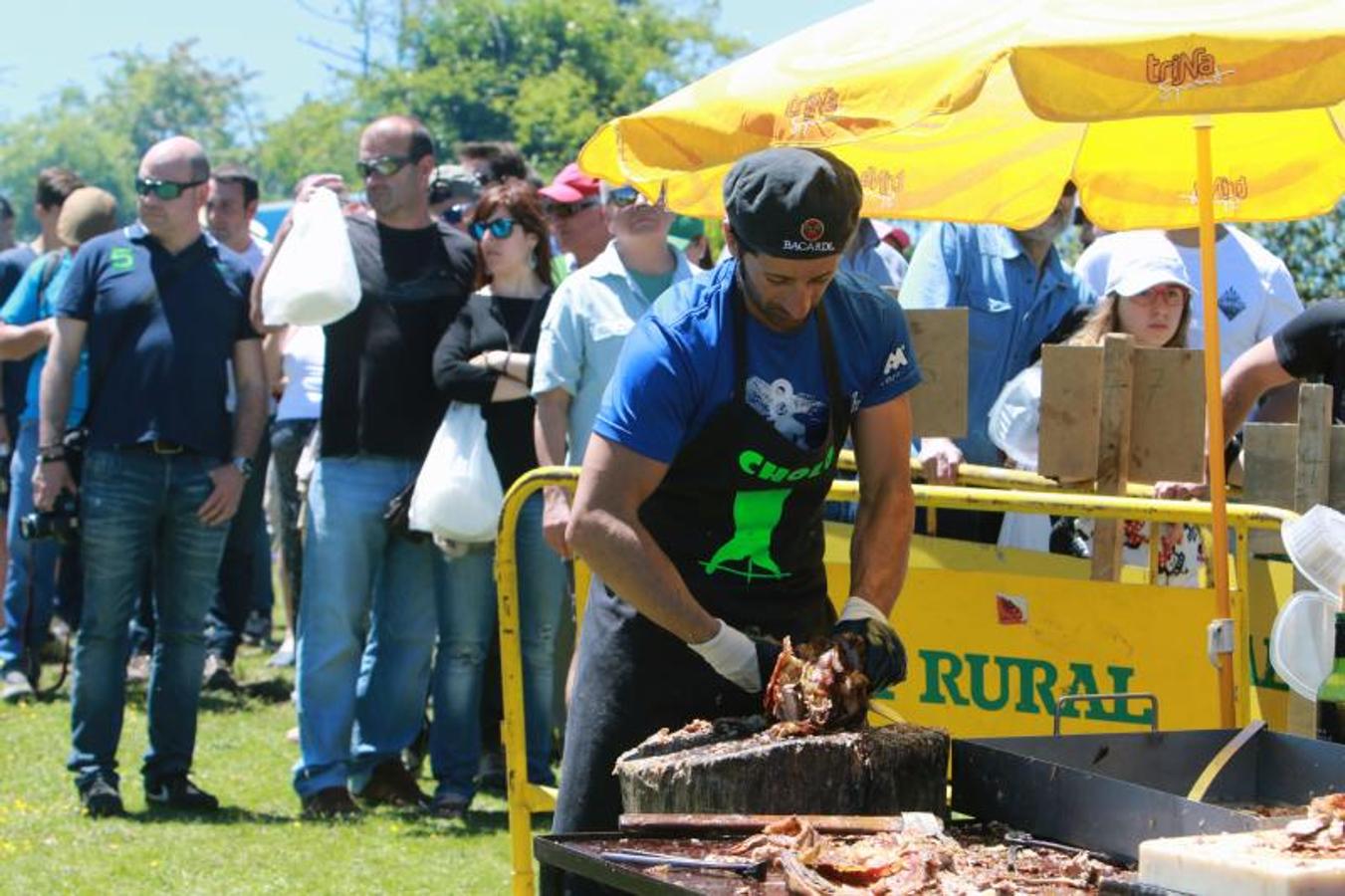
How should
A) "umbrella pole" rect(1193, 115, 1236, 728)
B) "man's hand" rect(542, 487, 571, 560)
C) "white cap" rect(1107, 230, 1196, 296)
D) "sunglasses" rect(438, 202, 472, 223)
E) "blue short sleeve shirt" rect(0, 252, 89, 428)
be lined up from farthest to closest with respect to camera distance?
"blue short sleeve shirt" rect(0, 252, 89, 428), "sunglasses" rect(438, 202, 472, 223), "man's hand" rect(542, 487, 571, 560), "white cap" rect(1107, 230, 1196, 296), "umbrella pole" rect(1193, 115, 1236, 728)

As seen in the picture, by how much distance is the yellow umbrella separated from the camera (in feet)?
16.1

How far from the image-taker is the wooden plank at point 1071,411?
664cm

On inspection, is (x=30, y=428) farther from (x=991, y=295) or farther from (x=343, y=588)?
(x=991, y=295)

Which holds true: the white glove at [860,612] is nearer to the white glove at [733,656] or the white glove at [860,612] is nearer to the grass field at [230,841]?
the white glove at [733,656]

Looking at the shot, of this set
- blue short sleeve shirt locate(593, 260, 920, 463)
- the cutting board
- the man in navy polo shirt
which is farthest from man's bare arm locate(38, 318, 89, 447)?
the cutting board

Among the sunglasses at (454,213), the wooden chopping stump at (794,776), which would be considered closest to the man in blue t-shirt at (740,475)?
the wooden chopping stump at (794,776)

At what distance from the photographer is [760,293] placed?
454cm

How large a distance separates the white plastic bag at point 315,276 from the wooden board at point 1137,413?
9.17 feet

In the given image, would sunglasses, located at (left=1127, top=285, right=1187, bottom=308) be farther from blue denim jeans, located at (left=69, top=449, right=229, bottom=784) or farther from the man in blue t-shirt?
blue denim jeans, located at (left=69, top=449, right=229, bottom=784)

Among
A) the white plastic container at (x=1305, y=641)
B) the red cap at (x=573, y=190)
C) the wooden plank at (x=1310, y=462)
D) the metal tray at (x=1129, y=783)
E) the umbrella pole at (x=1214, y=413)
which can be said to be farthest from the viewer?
the red cap at (x=573, y=190)

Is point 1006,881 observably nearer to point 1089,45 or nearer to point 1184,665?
point 1089,45

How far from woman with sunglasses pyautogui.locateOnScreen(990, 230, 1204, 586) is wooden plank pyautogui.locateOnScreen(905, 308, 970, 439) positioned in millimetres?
318

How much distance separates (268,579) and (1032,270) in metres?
6.40

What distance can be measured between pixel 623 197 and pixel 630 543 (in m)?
3.79
